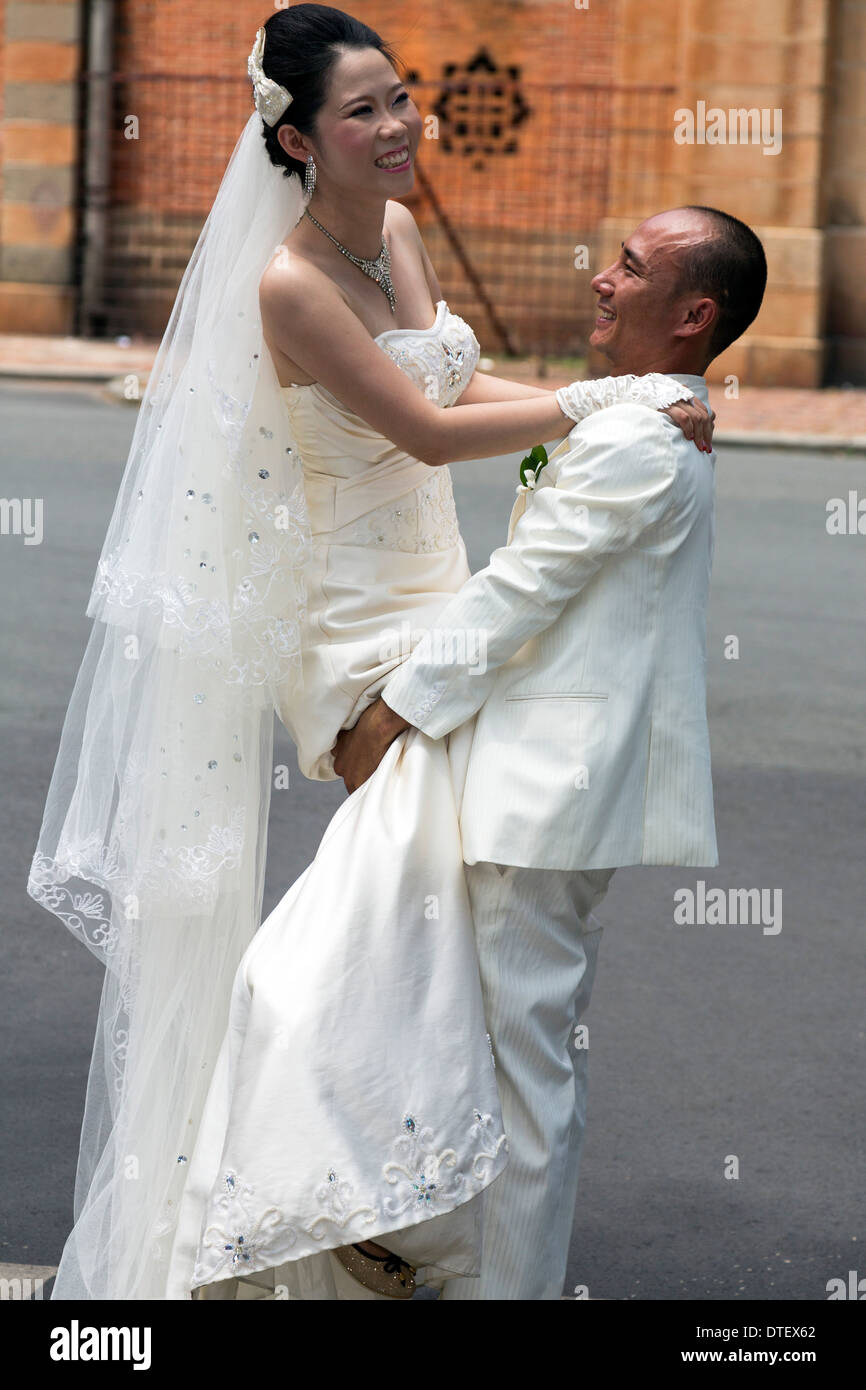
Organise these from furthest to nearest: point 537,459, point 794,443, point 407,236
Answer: point 794,443 → point 407,236 → point 537,459

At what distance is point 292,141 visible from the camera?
321 cm

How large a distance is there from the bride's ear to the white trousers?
1258 millimetres

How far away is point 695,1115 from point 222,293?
2.34 meters

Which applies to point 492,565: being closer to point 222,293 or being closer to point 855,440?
point 222,293

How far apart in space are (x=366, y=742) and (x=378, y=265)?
0.86m

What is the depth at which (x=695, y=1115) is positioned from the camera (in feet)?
14.8

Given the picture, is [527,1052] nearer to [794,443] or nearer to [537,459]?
[537,459]

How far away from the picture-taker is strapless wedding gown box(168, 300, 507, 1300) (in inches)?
118

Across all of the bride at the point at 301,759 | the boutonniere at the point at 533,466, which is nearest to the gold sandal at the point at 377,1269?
the bride at the point at 301,759

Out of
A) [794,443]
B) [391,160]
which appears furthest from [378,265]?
[794,443]

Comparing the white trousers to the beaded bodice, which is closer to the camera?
the white trousers

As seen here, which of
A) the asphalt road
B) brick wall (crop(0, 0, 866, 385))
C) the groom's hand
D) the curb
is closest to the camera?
the groom's hand

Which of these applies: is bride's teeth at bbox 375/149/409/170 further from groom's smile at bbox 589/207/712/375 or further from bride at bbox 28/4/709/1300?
groom's smile at bbox 589/207/712/375

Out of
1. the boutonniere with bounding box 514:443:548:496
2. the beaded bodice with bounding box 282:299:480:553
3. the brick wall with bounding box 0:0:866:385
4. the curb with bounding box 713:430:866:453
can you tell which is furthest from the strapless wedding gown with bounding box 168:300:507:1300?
the brick wall with bounding box 0:0:866:385
